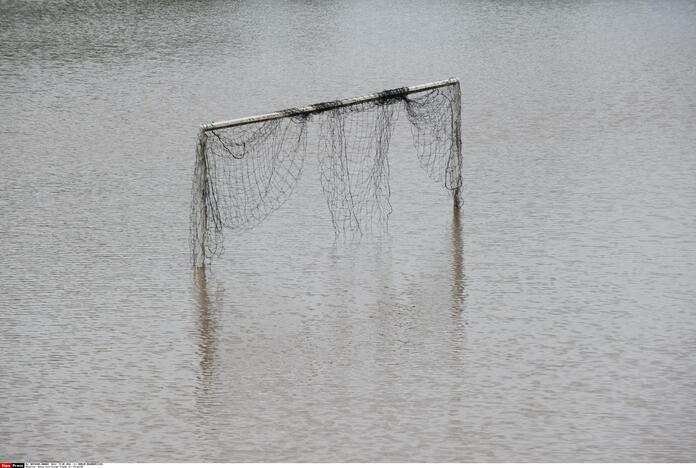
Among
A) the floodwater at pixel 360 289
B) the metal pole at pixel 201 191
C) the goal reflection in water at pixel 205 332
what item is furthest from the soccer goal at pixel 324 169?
the goal reflection in water at pixel 205 332

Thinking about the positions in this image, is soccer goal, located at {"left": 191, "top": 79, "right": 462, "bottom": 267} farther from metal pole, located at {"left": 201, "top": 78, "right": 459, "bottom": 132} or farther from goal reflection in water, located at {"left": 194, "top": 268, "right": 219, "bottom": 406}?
goal reflection in water, located at {"left": 194, "top": 268, "right": 219, "bottom": 406}

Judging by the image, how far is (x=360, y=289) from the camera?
909cm

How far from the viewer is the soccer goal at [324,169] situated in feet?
31.9

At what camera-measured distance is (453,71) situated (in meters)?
17.9

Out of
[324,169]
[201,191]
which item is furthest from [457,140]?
[201,191]

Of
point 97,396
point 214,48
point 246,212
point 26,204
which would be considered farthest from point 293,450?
point 214,48

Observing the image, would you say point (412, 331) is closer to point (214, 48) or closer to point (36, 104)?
point (36, 104)

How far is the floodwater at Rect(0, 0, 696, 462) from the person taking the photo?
22.2 feet

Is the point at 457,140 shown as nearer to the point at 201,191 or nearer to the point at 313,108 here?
the point at 313,108

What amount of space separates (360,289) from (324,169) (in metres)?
3.66

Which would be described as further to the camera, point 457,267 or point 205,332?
point 457,267

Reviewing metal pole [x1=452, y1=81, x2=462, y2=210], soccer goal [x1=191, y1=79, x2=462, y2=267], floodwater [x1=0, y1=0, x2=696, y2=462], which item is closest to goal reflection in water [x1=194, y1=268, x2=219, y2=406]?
floodwater [x1=0, y1=0, x2=696, y2=462]

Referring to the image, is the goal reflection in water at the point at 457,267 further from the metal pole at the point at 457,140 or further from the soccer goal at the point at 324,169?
the soccer goal at the point at 324,169

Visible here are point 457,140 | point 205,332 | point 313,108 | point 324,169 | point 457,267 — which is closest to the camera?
point 205,332
